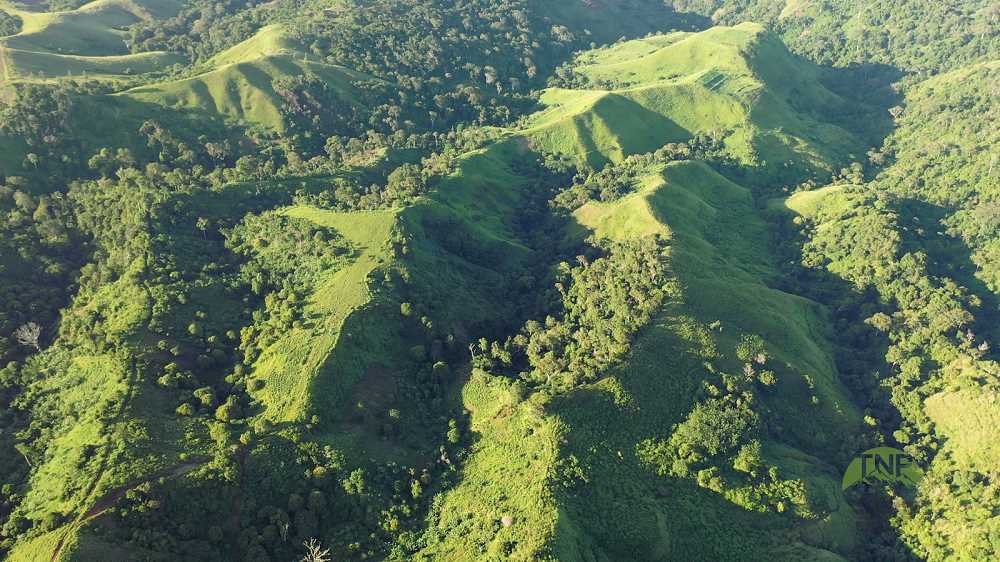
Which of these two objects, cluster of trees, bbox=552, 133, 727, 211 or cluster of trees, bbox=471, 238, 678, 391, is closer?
cluster of trees, bbox=471, 238, 678, 391

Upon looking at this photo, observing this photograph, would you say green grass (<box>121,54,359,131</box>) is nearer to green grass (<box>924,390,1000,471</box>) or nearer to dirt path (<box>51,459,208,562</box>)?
dirt path (<box>51,459,208,562</box>)

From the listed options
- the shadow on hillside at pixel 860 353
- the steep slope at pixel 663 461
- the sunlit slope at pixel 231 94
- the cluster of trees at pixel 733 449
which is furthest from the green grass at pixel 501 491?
the sunlit slope at pixel 231 94

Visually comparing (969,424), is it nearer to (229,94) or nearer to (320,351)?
(320,351)

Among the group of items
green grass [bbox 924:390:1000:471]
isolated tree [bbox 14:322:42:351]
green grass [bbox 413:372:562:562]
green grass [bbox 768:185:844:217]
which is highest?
green grass [bbox 768:185:844:217]

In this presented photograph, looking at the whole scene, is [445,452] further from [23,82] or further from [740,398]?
[23,82]

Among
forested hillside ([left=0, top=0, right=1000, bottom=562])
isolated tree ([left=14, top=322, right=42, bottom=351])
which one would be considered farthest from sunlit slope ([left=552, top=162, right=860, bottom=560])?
isolated tree ([left=14, top=322, right=42, bottom=351])

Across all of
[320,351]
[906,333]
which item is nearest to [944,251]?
→ [906,333]
